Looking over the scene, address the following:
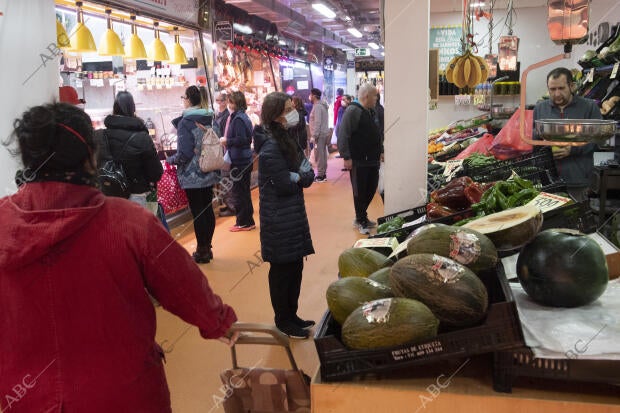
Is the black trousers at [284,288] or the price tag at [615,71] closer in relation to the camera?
the black trousers at [284,288]

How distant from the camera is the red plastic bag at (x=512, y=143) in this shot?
4.56 metres

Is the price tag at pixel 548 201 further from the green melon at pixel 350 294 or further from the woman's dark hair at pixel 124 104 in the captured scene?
the woman's dark hair at pixel 124 104

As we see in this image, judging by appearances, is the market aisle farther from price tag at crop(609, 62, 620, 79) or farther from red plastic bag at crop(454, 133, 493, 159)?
price tag at crop(609, 62, 620, 79)

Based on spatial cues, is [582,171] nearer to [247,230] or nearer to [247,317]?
[247,317]

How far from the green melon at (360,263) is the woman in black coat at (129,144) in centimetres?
297

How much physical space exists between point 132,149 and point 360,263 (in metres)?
3.09

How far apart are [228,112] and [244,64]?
401 cm

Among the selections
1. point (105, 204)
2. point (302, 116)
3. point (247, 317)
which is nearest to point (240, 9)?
point (302, 116)

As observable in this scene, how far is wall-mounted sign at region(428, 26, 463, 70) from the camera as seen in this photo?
9609 mm

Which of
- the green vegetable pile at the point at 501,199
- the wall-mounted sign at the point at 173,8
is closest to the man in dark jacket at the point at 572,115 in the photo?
the green vegetable pile at the point at 501,199

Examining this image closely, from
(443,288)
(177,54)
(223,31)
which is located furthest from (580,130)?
(223,31)

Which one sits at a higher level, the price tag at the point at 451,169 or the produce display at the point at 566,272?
the price tag at the point at 451,169

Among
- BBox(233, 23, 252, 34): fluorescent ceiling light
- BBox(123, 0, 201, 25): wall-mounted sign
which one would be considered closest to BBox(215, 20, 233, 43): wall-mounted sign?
A: BBox(123, 0, 201, 25): wall-mounted sign

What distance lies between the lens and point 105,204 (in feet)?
5.51
